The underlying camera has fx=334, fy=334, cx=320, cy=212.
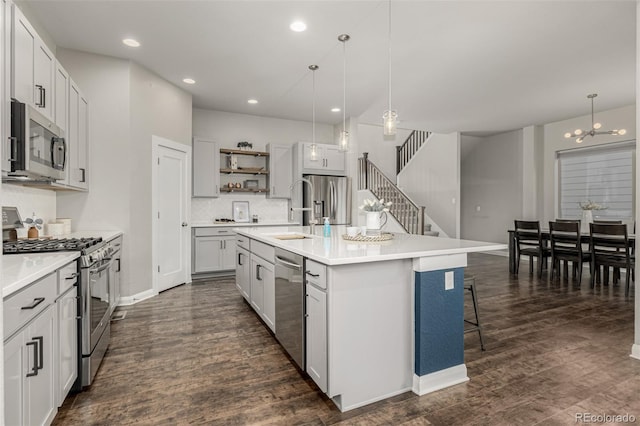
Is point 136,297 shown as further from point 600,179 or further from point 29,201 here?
point 600,179

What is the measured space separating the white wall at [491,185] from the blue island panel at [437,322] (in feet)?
21.2

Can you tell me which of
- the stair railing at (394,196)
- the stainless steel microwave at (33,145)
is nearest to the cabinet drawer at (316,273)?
the stainless steel microwave at (33,145)

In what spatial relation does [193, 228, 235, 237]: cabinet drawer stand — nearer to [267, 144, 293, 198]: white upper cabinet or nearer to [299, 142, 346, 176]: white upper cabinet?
[267, 144, 293, 198]: white upper cabinet

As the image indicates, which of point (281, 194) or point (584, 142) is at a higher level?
point (584, 142)

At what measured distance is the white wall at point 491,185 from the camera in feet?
25.5

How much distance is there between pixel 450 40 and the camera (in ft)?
12.0

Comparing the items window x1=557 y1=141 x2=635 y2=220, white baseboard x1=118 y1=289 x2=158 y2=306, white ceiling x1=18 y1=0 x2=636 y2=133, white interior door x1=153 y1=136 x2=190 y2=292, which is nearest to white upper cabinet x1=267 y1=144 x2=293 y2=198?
white ceiling x1=18 y1=0 x2=636 y2=133

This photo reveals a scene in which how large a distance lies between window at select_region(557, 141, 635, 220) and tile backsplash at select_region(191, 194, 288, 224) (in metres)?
6.00

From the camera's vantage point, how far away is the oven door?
7.12ft

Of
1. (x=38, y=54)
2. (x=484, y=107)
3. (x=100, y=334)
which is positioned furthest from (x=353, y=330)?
(x=484, y=107)

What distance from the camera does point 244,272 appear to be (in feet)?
12.7

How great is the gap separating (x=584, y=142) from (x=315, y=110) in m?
5.41

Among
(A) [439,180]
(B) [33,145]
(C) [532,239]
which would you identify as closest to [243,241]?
(B) [33,145]

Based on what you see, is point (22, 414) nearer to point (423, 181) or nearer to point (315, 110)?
point (315, 110)
